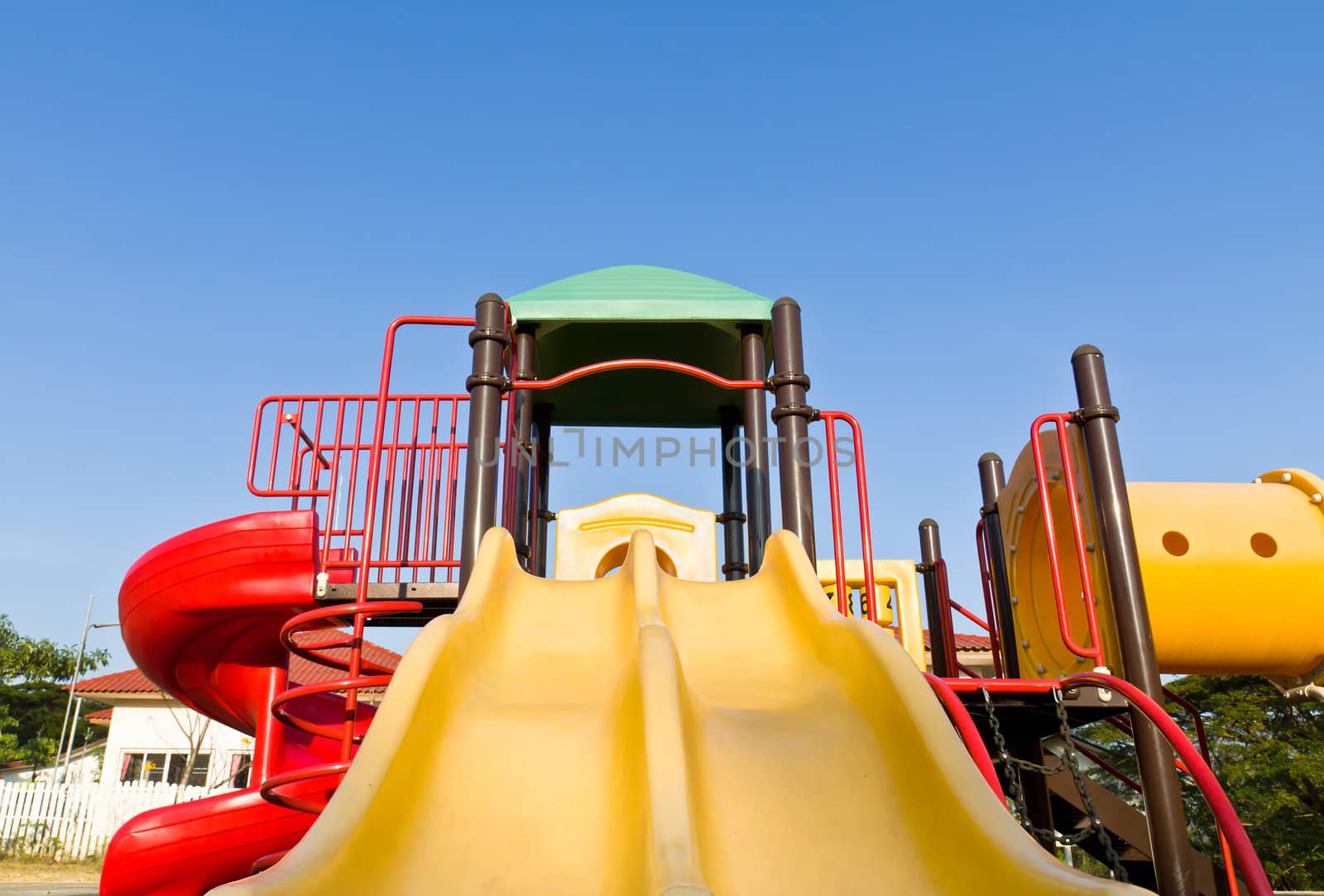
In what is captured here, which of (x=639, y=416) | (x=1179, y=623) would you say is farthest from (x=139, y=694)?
(x=1179, y=623)

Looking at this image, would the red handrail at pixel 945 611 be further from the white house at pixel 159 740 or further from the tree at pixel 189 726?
the tree at pixel 189 726

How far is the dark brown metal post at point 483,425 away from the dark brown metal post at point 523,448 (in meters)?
1.06

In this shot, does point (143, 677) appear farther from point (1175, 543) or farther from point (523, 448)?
point (1175, 543)

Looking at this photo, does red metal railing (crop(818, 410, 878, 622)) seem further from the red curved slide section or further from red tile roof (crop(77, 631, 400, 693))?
red tile roof (crop(77, 631, 400, 693))

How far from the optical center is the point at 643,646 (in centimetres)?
276

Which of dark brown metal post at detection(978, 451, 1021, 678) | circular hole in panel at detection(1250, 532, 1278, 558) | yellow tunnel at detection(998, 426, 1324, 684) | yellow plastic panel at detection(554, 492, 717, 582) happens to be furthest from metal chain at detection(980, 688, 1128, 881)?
yellow plastic panel at detection(554, 492, 717, 582)

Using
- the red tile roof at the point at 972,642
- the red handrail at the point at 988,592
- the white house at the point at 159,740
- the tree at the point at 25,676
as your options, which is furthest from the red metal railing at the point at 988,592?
the tree at the point at 25,676

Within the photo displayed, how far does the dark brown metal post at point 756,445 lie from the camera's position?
5.48 metres

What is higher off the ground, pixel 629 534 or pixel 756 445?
pixel 756 445

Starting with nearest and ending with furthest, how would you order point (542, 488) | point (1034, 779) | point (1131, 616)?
point (1131, 616) < point (1034, 779) < point (542, 488)

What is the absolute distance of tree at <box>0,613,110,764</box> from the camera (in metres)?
35.9

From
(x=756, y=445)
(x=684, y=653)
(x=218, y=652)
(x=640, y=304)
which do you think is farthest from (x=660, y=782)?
(x=218, y=652)

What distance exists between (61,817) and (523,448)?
18328mm

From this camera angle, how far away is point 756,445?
5.45 m
